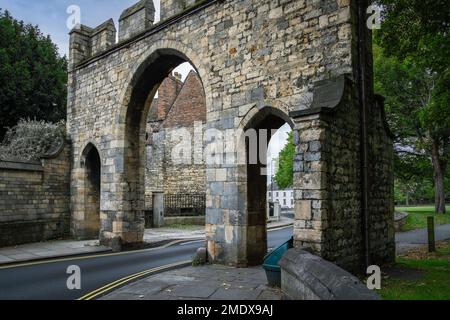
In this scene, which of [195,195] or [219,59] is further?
[195,195]

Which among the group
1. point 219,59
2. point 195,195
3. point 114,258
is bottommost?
point 114,258

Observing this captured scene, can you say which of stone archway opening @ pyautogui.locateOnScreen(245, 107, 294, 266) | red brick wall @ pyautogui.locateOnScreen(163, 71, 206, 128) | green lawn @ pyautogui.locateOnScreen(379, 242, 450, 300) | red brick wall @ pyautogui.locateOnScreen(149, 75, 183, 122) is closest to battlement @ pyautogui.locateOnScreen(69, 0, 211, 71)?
stone archway opening @ pyautogui.locateOnScreen(245, 107, 294, 266)

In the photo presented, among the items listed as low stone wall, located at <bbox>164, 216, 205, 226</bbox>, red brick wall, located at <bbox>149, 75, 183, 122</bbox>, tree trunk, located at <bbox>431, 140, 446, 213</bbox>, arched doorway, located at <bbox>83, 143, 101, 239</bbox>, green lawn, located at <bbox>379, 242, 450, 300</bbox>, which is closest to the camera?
green lawn, located at <bbox>379, 242, 450, 300</bbox>

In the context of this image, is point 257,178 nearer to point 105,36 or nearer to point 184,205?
point 105,36

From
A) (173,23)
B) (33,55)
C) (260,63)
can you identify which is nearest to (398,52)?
(260,63)

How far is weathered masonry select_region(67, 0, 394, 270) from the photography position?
6406mm

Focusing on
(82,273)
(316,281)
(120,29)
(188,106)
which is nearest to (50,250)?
(82,273)

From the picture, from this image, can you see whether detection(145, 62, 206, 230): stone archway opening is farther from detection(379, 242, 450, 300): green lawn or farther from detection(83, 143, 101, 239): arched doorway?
detection(379, 242, 450, 300): green lawn

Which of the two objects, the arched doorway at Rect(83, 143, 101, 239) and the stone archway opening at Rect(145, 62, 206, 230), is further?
the stone archway opening at Rect(145, 62, 206, 230)

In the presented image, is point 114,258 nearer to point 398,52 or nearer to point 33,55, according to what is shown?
point 398,52

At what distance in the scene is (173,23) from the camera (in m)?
10.7

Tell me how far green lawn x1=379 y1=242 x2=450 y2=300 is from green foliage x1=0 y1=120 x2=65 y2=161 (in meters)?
13.0

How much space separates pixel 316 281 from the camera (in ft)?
13.1
